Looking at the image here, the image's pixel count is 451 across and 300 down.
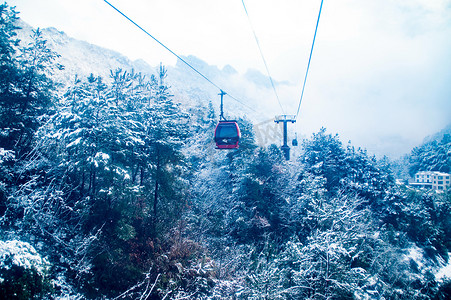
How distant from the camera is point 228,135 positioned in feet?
43.8

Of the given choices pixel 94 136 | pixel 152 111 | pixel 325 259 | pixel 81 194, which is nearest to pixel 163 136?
pixel 152 111

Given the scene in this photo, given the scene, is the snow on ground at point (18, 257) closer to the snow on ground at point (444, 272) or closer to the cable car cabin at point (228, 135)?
the cable car cabin at point (228, 135)

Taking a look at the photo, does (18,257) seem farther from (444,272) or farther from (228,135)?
(444,272)

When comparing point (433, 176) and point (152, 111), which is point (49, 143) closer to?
point (152, 111)

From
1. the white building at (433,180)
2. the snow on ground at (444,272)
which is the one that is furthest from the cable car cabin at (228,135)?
the white building at (433,180)

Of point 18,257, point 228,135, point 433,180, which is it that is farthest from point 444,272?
point 433,180

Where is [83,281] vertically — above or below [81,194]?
below

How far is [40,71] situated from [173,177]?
13487 mm

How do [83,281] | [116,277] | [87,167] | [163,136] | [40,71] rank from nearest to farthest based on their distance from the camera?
[83,281] < [116,277] < [87,167] < [40,71] < [163,136]

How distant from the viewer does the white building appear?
65.0m

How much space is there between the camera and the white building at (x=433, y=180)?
213 feet

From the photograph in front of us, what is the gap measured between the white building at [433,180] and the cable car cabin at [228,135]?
241ft

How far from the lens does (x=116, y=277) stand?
14578mm

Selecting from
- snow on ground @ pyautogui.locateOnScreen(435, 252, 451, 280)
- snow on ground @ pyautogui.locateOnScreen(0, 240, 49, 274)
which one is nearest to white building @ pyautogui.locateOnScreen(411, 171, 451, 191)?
snow on ground @ pyautogui.locateOnScreen(435, 252, 451, 280)
